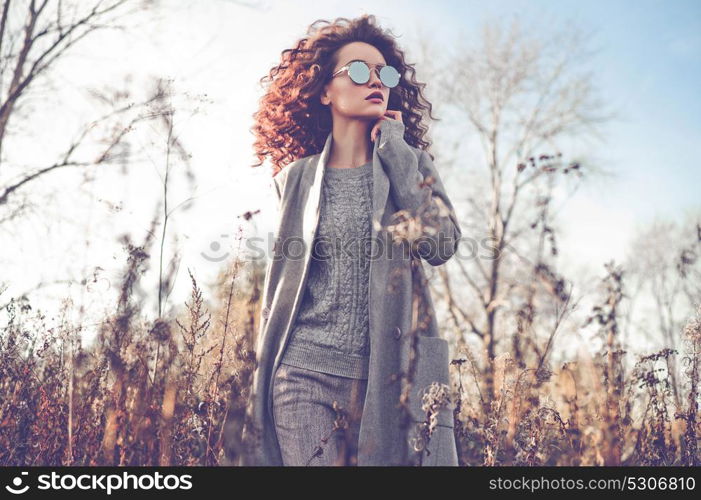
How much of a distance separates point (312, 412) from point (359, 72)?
1688 millimetres

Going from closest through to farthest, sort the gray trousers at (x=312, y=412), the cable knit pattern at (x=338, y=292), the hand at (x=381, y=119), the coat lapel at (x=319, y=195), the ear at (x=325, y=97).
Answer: the gray trousers at (x=312, y=412) < the cable knit pattern at (x=338, y=292) < the coat lapel at (x=319, y=195) < the hand at (x=381, y=119) < the ear at (x=325, y=97)

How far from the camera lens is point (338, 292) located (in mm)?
2885

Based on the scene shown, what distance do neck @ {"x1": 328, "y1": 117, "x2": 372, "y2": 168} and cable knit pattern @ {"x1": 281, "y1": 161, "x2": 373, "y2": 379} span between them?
14 centimetres

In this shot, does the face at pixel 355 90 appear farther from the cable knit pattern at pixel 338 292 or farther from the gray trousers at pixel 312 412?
the gray trousers at pixel 312 412

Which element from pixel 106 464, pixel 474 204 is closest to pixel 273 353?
pixel 106 464

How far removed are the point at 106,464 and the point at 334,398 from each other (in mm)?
910

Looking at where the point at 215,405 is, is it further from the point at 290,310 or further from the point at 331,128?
the point at 331,128

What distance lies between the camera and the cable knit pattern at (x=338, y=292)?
2.76 m

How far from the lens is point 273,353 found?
2873mm

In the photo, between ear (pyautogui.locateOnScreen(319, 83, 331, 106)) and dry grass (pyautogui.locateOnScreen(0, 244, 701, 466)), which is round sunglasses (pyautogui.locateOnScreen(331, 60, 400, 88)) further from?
dry grass (pyautogui.locateOnScreen(0, 244, 701, 466))

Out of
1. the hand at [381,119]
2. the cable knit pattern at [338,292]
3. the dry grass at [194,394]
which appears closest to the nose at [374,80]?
the hand at [381,119]

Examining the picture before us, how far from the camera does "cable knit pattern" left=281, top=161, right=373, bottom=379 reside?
276cm

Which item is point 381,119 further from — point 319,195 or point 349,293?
point 349,293

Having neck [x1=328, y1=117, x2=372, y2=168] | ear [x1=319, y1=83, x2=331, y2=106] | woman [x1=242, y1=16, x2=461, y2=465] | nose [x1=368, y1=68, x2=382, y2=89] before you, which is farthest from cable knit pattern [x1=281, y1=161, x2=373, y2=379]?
ear [x1=319, y1=83, x2=331, y2=106]
